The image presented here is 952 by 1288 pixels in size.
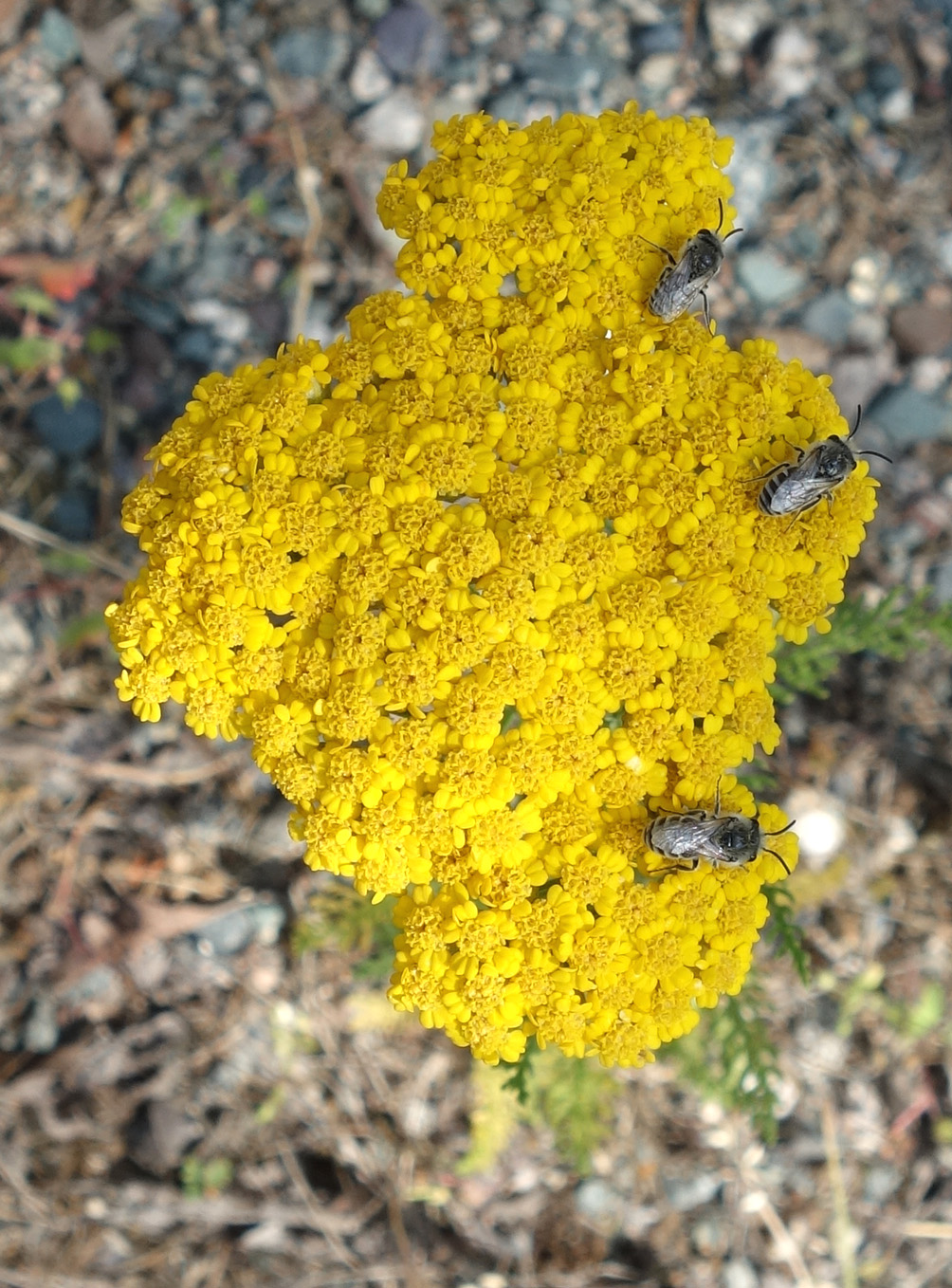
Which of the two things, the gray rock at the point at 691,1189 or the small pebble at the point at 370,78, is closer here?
the gray rock at the point at 691,1189

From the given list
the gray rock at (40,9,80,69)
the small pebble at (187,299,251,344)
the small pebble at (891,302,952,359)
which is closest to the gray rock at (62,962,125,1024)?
the small pebble at (187,299,251,344)

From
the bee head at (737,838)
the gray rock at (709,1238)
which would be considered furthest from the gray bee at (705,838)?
the gray rock at (709,1238)

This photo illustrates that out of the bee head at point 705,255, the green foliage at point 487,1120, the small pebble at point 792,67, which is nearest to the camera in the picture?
the bee head at point 705,255

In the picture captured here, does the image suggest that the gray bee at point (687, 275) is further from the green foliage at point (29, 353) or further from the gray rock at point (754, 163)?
the green foliage at point (29, 353)

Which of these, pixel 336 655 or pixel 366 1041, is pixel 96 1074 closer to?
pixel 366 1041

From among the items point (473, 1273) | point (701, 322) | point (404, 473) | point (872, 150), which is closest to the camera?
point (404, 473)

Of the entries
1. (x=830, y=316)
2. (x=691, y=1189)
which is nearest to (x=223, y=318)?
(x=830, y=316)

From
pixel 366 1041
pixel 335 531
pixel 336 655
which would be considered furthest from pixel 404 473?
pixel 366 1041
